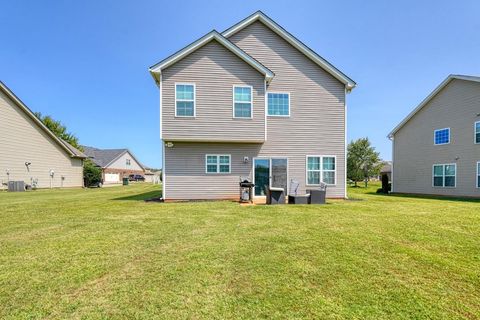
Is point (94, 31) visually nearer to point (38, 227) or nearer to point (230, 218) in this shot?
point (38, 227)

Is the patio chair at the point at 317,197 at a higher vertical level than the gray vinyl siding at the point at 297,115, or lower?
lower

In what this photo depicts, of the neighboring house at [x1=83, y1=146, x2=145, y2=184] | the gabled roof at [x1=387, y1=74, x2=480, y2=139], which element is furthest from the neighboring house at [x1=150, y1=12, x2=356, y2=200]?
the neighboring house at [x1=83, y1=146, x2=145, y2=184]

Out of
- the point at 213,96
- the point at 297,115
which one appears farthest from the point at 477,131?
the point at 213,96

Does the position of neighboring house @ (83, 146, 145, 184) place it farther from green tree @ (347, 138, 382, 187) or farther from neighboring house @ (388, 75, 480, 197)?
neighboring house @ (388, 75, 480, 197)

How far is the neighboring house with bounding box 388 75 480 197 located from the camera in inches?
633

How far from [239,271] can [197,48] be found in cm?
1055

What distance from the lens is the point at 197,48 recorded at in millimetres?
11352

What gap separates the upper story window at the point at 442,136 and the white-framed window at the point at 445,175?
5.63 feet

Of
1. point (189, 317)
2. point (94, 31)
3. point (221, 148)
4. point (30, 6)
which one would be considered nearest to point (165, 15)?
point (94, 31)

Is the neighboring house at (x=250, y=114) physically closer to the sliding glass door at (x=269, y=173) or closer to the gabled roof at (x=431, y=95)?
the sliding glass door at (x=269, y=173)

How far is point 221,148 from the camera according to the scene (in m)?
12.2

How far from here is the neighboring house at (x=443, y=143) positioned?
52.7ft

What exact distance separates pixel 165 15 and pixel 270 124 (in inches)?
316

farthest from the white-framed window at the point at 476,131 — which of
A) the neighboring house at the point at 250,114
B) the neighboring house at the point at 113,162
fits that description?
the neighboring house at the point at 113,162
